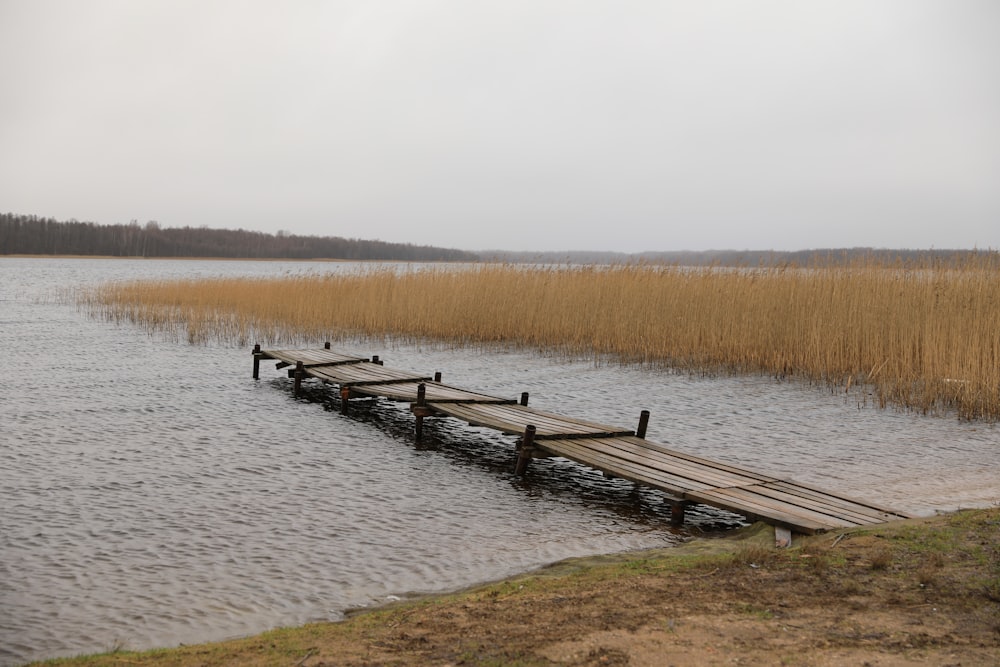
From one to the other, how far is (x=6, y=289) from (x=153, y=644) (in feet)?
148

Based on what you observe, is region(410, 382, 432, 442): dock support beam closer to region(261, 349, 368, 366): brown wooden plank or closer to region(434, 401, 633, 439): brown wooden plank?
region(434, 401, 633, 439): brown wooden plank

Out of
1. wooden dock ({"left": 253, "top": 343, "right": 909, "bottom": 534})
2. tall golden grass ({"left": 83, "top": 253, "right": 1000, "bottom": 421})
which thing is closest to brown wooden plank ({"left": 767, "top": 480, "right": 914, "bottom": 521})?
wooden dock ({"left": 253, "top": 343, "right": 909, "bottom": 534})

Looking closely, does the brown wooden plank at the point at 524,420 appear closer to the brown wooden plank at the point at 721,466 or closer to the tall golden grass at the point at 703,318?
the brown wooden plank at the point at 721,466

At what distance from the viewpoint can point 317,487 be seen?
27.2 feet

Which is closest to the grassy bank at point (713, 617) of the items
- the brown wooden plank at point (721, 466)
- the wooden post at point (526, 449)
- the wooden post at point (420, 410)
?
the brown wooden plank at point (721, 466)

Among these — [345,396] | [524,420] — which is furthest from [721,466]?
[345,396]

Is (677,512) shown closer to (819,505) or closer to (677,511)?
(677,511)

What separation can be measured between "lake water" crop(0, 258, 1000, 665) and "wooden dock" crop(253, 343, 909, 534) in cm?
33

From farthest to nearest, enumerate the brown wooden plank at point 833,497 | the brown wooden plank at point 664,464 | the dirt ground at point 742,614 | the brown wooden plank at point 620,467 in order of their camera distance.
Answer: the brown wooden plank at point 664,464, the brown wooden plank at point 620,467, the brown wooden plank at point 833,497, the dirt ground at point 742,614

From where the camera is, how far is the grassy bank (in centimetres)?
377

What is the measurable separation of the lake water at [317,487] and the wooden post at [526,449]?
0.14m

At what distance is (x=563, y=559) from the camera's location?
243 inches

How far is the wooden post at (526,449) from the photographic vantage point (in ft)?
28.3

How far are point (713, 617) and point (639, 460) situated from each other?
393 cm
